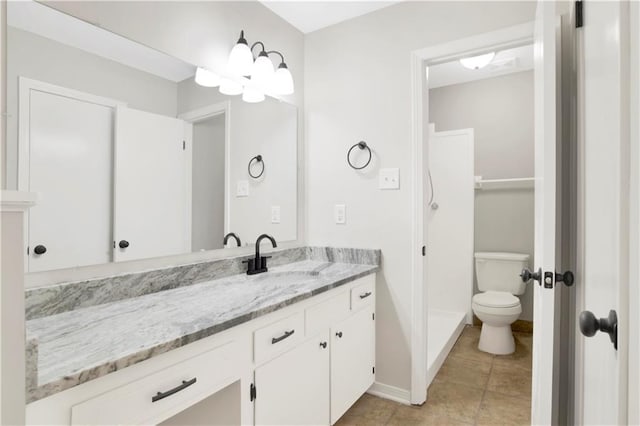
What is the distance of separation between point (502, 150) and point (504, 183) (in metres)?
0.34

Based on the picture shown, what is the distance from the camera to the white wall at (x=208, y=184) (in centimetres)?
173

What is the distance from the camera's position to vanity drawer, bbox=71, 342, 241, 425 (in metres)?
0.82

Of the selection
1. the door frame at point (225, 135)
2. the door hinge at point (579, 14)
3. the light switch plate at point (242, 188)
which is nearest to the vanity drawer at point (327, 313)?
the door frame at point (225, 135)

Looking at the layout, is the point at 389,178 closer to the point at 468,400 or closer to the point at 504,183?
the point at 468,400

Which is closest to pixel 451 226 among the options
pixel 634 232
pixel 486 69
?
pixel 486 69

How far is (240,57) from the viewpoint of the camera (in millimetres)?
1864

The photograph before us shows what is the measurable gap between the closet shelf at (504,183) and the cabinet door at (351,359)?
203 cm

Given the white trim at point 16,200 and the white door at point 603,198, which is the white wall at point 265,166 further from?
the white door at point 603,198

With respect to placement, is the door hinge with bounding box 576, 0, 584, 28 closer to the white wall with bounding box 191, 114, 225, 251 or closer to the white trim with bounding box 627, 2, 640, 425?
the white trim with bounding box 627, 2, 640, 425

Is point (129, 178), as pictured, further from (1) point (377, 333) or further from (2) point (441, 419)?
(2) point (441, 419)

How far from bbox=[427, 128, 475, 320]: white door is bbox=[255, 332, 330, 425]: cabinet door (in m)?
2.21

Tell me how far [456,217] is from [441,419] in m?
1.99

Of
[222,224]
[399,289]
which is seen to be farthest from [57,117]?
[399,289]

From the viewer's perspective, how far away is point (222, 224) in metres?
1.88
